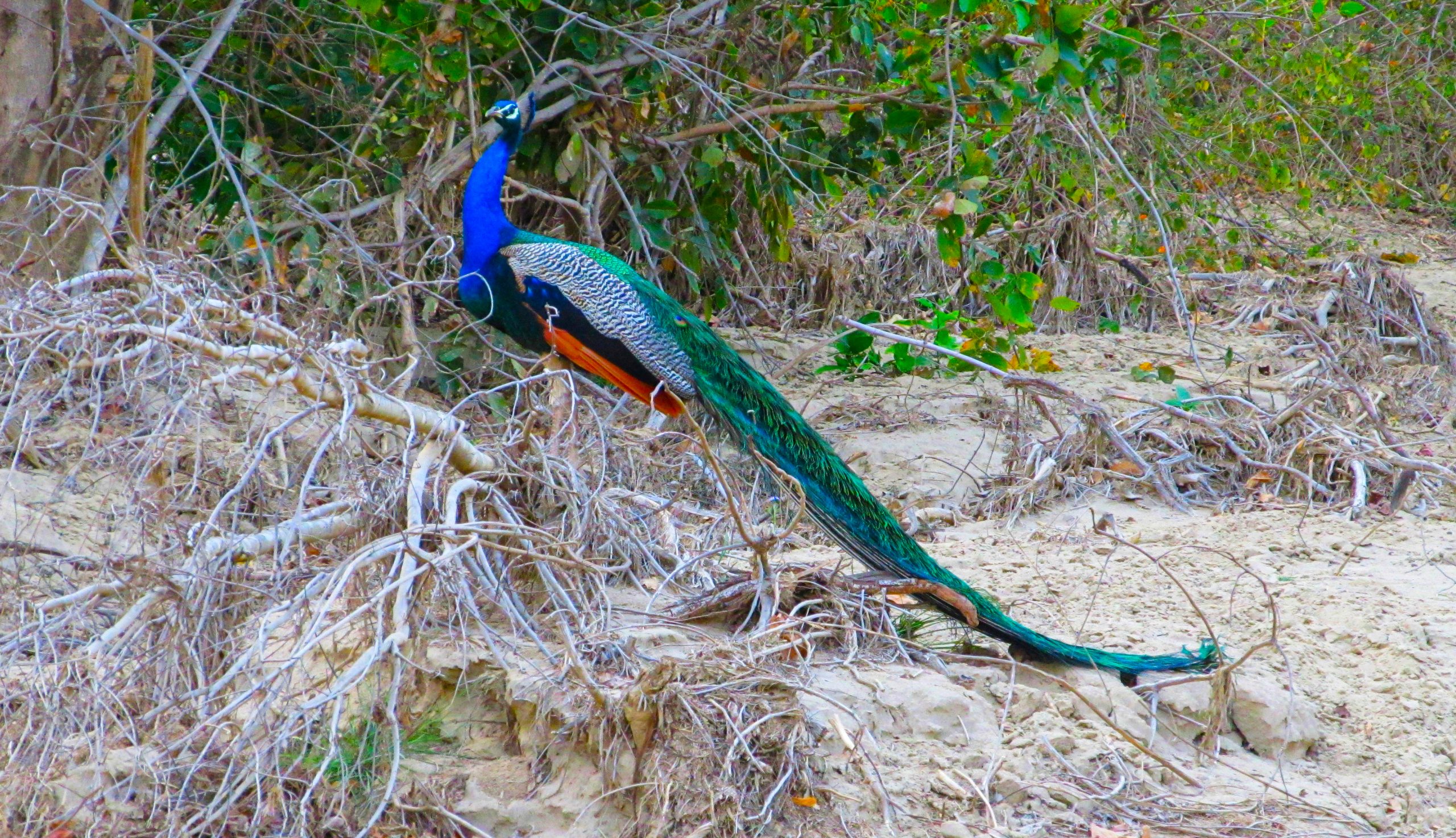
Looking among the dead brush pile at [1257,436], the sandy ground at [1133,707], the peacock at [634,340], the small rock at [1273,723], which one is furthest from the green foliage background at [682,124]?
the small rock at [1273,723]

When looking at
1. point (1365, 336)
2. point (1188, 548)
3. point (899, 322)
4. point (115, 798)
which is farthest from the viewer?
point (1365, 336)

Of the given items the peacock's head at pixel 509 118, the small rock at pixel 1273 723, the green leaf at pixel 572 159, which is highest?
the peacock's head at pixel 509 118

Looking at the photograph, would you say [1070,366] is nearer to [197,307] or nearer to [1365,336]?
[1365,336]

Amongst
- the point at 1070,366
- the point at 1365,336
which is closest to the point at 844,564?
the point at 1070,366

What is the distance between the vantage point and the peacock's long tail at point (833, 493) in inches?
149

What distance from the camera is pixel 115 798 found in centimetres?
294

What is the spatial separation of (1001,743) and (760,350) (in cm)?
399

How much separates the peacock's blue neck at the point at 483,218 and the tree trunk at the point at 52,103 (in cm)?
123

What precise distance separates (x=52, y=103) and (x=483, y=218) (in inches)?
59.1

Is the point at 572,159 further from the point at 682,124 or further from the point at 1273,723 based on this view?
the point at 1273,723

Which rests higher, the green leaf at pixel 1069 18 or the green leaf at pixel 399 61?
the green leaf at pixel 1069 18

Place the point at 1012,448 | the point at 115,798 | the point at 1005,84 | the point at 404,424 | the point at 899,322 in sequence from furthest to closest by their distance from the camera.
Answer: the point at 899,322, the point at 1012,448, the point at 1005,84, the point at 404,424, the point at 115,798

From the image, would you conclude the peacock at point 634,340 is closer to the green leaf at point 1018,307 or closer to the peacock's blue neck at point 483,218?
the peacock's blue neck at point 483,218

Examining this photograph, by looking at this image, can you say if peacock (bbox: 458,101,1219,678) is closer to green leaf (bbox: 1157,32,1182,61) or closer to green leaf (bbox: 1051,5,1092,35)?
green leaf (bbox: 1051,5,1092,35)
